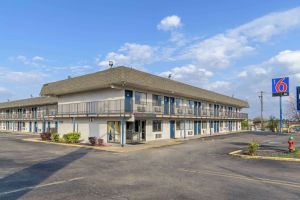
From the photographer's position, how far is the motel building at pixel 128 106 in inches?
1035

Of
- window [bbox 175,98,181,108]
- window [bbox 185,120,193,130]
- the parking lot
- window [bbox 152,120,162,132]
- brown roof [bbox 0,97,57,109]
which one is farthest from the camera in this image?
brown roof [bbox 0,97,57,109]

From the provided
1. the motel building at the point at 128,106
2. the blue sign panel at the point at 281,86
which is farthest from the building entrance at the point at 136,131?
the blue sign panel at the point at 281,86

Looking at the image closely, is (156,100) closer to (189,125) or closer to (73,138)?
(189,125)

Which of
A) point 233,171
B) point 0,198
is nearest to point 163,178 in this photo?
point 233,171

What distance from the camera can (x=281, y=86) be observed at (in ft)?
129

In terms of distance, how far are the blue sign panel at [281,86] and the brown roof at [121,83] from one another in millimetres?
10920

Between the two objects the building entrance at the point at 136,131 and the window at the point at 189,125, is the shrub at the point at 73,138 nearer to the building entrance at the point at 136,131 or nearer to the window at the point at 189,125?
the building entrance at the point at 136,131

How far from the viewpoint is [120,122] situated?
2688 cm

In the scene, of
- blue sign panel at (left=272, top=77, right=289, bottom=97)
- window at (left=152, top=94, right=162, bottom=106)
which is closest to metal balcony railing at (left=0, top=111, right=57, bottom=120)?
window at (left=152, top=94, right=162, bottom=106)

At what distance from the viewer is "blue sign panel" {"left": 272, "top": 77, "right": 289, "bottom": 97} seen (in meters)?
39.2

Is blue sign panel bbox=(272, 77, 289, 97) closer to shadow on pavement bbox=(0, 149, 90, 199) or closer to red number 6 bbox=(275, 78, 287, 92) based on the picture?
red number 6 bbox=(275, 78, 287, 92)

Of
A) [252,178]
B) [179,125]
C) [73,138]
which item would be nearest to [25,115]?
[73,138]

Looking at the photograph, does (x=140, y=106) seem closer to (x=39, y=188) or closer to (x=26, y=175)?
(x=26, y=175)

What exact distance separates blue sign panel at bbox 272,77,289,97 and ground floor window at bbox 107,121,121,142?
26147 mm
